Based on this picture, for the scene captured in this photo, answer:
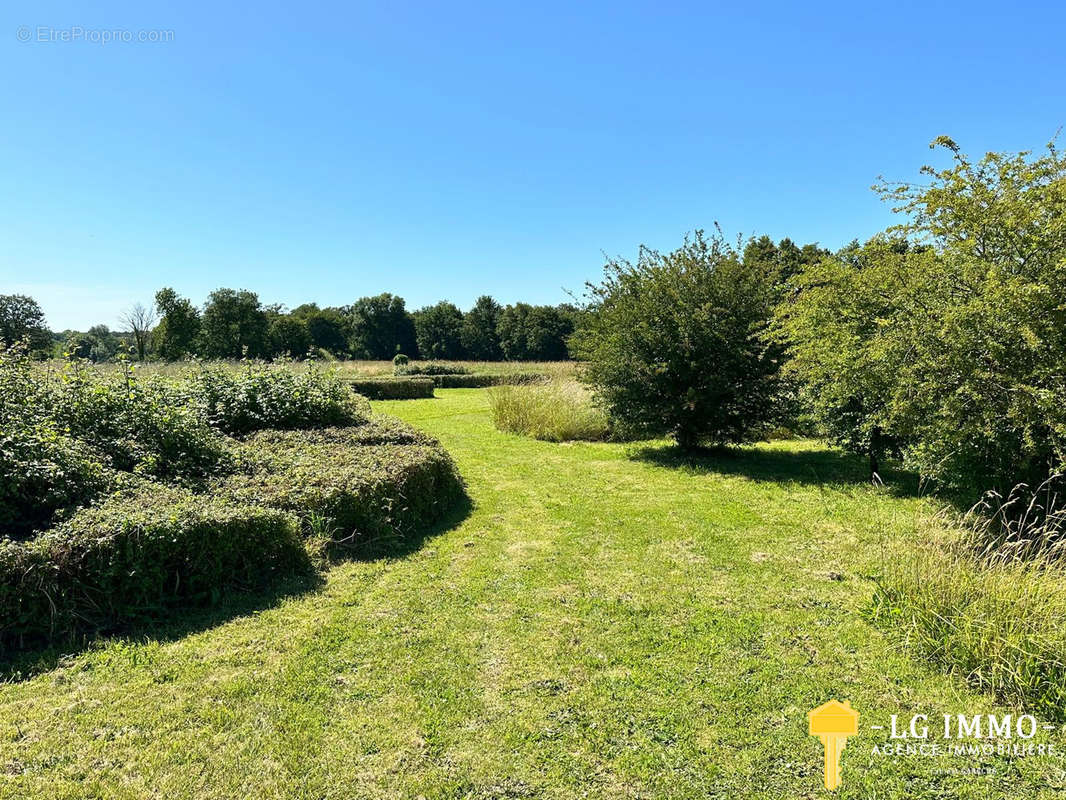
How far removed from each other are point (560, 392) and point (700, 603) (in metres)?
9.08

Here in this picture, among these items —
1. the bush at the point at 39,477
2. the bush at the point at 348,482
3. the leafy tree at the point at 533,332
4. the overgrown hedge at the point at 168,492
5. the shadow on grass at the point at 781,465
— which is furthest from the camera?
the leafy tree at the point at 533,332

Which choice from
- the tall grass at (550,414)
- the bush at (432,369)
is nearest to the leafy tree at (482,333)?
the bush at (432,369)

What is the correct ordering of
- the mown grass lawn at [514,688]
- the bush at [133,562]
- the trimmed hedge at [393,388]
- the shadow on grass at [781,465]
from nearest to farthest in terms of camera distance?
the mown grass lawn at [514,688] < the bush at [133,562] < the shadow on grass at [781,465] < the trimmed hedge at [393,388]

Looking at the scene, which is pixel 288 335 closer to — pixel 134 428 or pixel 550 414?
pixel 550 414

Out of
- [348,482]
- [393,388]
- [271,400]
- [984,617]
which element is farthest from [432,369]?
[984,617]

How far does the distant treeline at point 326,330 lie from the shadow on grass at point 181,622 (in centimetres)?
3144

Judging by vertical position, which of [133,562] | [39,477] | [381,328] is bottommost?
[133,562]

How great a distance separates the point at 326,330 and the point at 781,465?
5791cm

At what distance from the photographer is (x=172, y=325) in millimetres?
40844

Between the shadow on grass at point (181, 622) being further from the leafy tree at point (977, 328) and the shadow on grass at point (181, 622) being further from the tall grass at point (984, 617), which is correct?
the leafy tree at point (977, 328)

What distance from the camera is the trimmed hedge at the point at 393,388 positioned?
2105cm

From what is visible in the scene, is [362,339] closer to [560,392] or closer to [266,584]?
[560,392]

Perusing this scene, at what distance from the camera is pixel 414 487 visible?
5.79 m

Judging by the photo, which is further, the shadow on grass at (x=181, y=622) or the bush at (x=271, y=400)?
the bush at (x=271, y=400)
